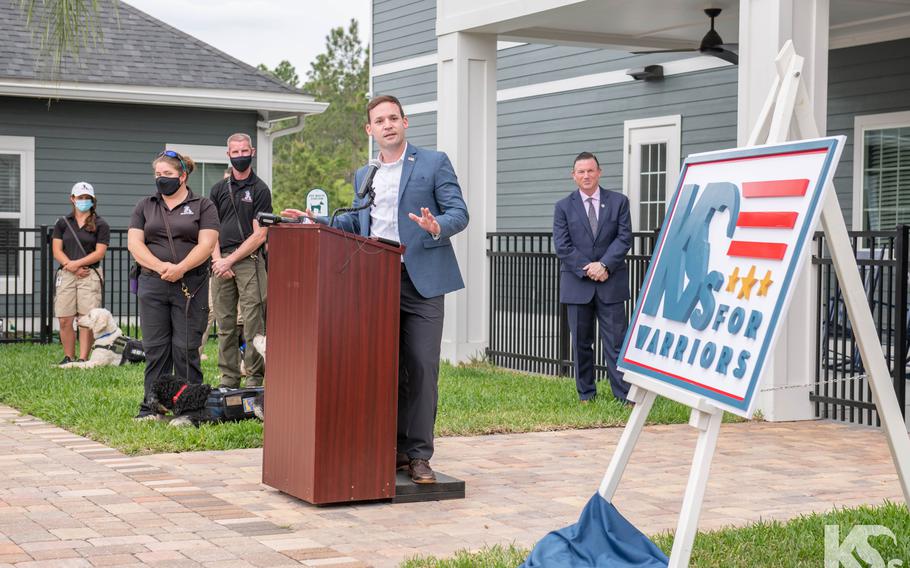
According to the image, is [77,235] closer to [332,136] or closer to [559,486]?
[559,486]

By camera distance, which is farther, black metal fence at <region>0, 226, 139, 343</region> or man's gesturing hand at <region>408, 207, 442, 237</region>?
black metal fence at <region>0, 226, 139, 343</region>

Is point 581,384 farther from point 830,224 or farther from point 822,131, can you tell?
point 830,224

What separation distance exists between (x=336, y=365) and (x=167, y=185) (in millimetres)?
3211

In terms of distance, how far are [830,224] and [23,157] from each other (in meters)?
14.4

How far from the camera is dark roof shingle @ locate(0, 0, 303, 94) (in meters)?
16.9

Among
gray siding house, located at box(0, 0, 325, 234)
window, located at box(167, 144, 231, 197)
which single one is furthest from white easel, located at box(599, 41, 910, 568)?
window, located at box(167, 144, 231, 197)

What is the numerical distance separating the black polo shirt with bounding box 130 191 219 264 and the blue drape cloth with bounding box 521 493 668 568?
183 inches

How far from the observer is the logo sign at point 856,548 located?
4.66 metres

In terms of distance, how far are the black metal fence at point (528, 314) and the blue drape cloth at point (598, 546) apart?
6.78m

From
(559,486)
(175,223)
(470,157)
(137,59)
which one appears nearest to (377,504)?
(559,486)

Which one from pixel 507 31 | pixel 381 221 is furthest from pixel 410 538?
pixel 507 31

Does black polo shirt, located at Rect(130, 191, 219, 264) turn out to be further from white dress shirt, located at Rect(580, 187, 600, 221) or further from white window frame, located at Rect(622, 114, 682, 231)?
white window frame, located at Rect(622, 114, 682, 231)

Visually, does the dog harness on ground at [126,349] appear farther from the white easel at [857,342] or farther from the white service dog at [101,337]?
the white easel at [857,342]

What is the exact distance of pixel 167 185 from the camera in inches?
331
